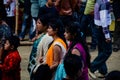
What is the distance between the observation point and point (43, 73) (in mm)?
Answer: 5949

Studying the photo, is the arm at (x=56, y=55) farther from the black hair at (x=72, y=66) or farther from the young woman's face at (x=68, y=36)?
the black hair at (x=72, y=66)

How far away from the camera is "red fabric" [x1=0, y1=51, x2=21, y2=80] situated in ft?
22.6

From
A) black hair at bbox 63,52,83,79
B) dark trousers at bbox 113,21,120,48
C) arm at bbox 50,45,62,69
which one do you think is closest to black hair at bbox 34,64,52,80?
arm at bbox 50,45,62,69

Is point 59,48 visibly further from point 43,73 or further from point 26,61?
point 26,61

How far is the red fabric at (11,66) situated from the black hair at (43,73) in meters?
0.81

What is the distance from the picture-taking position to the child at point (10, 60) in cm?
692

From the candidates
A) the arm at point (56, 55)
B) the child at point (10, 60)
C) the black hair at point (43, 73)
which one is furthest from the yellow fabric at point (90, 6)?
the black hair at point (43, 73)

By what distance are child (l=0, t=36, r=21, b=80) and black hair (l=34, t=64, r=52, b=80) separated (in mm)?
820

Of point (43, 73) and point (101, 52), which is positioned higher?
point (43, 73)

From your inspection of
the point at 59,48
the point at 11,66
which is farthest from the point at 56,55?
the point at 11,66

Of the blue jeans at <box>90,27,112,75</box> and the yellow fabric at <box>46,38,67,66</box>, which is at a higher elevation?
the yellow fabric at <box>46,38,67,66</box>

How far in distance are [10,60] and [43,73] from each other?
3.60ft

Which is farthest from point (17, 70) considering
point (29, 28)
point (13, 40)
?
point (29, 28)

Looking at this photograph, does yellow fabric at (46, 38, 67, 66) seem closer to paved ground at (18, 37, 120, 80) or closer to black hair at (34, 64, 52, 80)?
black hair at (34, 64, 52, 80)
